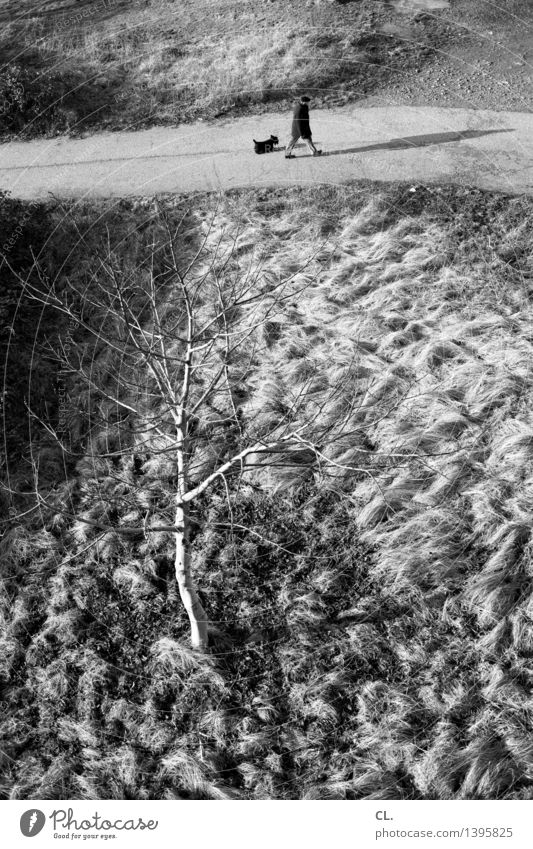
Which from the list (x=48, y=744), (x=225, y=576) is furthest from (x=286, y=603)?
(x=48, y=744)

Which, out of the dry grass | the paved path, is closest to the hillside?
the dry grass

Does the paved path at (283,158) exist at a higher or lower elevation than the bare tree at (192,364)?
higher

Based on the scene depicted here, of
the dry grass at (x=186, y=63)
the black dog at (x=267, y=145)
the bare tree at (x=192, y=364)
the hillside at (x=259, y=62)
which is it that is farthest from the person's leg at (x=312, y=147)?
the bare tree at (x=192, y=364)

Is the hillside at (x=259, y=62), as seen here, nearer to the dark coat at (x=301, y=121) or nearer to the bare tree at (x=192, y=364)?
the dark coat at (x=301, y=121)

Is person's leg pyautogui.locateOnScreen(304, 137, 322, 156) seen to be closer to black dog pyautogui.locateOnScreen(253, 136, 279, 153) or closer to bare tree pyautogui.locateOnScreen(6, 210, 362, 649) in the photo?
black dog pyautogui.locateOnScreen(253, 136, 279, 153)

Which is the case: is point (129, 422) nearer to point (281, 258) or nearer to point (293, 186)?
point (281, 258)

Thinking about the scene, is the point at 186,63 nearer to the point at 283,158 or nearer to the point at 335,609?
the point at 283,158

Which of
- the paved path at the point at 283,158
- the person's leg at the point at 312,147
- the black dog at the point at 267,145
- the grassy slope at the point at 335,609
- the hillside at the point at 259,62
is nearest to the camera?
the grassy slope at the point at 335,609

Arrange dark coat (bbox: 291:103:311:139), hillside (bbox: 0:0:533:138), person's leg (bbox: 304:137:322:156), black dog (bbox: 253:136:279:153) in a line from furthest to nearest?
hillside (bbox: 0:0:533:138) → black dog (bbox: 253:136:279:153) → person's leg (bbox: 304:137:322:156) → dark coat (bbox: 291:103:311:139)
